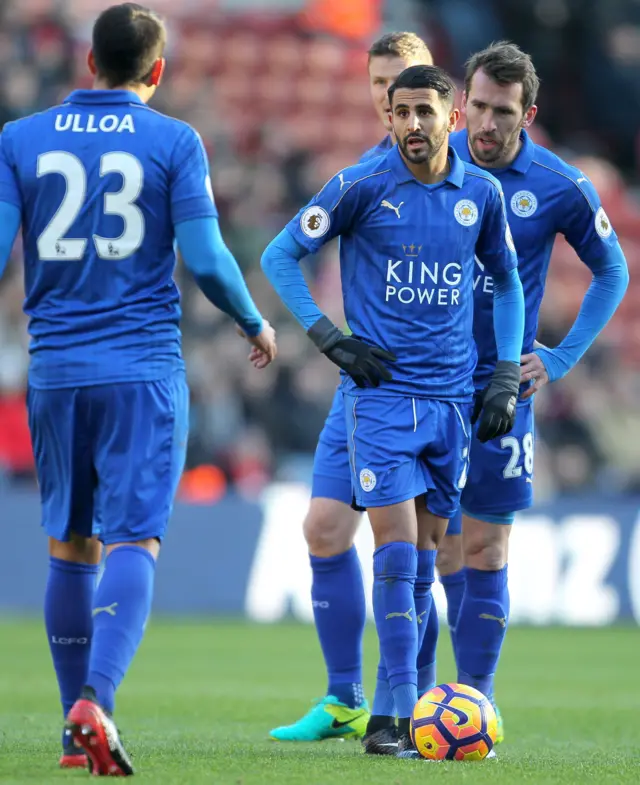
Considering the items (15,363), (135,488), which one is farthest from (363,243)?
(15,363)

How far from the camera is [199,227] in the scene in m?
4.74

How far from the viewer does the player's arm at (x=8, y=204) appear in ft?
15.6

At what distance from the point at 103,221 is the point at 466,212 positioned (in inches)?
53.5

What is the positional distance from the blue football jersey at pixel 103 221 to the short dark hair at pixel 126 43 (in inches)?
→ 3.4

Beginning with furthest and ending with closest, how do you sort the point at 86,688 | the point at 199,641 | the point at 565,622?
1. the point at 565,622
2. the point at 199,641
3. the point at 86,688

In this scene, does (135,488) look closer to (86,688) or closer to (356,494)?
(86,688)

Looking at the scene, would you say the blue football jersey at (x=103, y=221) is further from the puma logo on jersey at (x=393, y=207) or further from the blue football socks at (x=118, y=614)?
the puma logo on jersey at (x=393, y=207)

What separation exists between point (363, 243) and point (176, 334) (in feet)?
2.90

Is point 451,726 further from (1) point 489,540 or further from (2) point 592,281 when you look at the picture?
(2) point 592,281

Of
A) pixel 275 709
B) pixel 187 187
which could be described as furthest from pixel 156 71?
pixel 275 709

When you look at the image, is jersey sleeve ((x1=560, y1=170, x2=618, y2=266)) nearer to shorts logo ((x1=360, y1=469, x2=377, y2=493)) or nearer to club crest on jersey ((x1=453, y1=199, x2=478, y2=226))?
club crest on jersey ((x1=453, y1=199, x2=478, y2=226))

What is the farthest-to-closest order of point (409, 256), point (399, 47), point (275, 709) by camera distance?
1. point (275, 709)
2. point (399, 47)
3. point (409, 256)

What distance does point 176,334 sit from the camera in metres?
4.93

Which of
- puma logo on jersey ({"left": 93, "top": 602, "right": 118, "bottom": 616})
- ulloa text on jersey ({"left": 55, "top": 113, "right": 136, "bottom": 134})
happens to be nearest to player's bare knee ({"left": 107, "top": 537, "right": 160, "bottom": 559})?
puma logo on jersey ({"left": 93, "top": 602, "right": 118, "bottom": 616})
